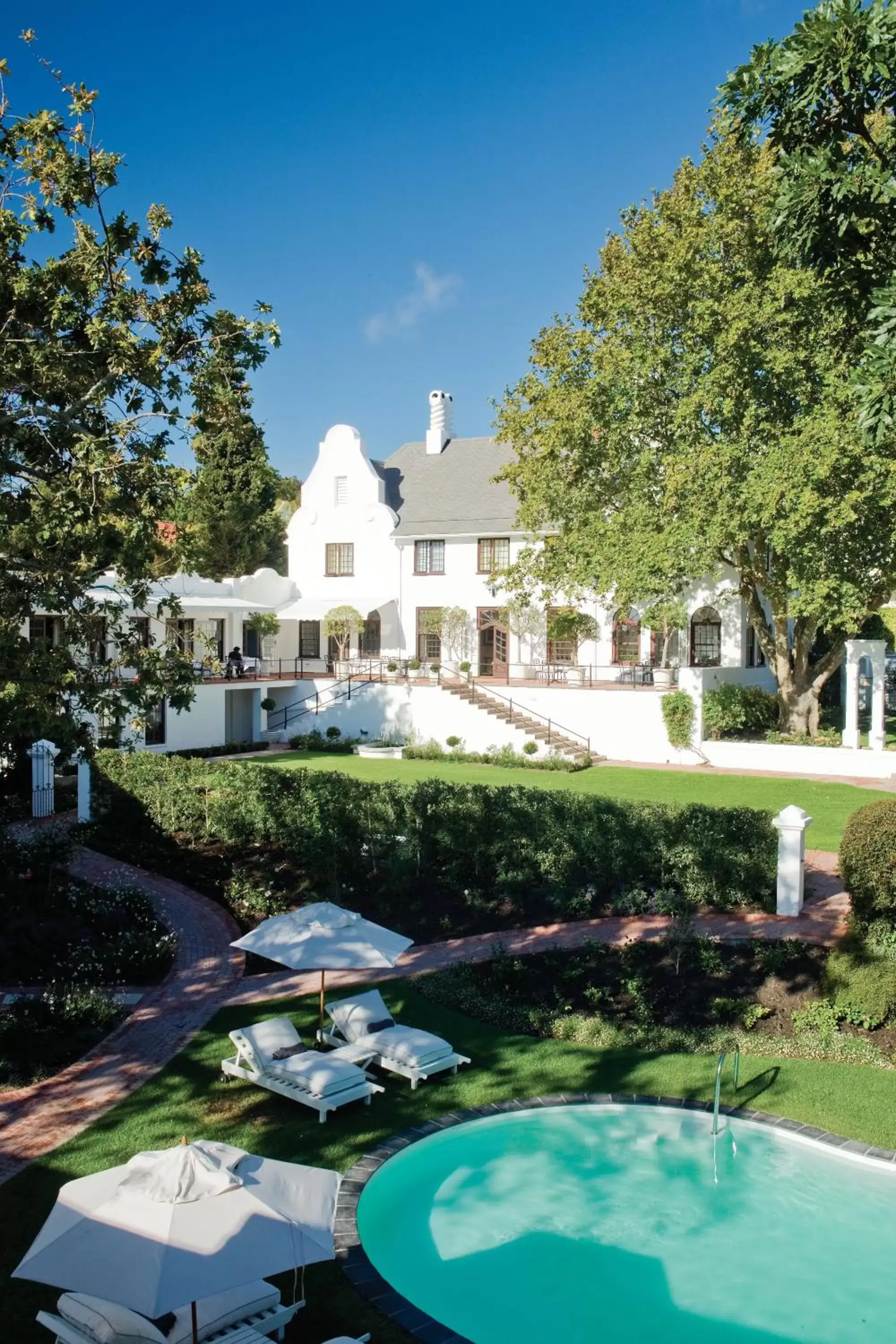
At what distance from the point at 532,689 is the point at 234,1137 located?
26.3 meters

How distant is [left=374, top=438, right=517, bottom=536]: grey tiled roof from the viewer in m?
42.1

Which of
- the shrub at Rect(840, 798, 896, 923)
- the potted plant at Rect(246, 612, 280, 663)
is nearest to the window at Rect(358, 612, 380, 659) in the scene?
the potted plant at Rect(246, 612, 280, 663)

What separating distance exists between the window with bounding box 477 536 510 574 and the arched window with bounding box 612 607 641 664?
5.16 meters

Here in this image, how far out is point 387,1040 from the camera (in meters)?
11.1

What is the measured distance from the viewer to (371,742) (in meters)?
36.5

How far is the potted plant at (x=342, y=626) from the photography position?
131ft

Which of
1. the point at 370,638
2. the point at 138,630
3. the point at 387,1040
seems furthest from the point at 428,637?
the point at 387,1040

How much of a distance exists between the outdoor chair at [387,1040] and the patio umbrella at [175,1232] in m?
4.42

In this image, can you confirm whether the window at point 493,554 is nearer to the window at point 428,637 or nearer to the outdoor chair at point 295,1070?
the window at point 428,637

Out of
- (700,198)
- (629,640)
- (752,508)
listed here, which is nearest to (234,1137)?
(752,508)

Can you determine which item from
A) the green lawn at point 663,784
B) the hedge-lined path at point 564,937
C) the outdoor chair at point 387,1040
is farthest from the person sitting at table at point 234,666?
the outdoor chair at point 387,1040

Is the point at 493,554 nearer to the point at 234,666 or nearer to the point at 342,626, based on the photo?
the point at 342,626

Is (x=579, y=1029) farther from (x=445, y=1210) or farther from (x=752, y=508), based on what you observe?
(x=752, y=508)

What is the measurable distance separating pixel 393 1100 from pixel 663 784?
18.4m
